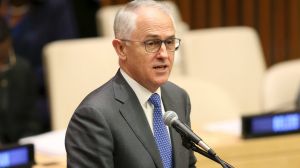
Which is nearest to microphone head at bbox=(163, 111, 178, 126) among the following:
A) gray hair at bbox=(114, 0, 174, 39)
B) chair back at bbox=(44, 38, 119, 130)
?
gray hair at bbox=(114, 0, 174, 39)

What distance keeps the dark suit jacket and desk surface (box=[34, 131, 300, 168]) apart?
66 centimetres

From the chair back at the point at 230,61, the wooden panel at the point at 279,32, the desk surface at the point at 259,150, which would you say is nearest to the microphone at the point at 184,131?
the desk surface at the point at 259,150

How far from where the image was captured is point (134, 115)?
1.92 meters

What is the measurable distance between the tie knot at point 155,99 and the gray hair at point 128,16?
0.18 m

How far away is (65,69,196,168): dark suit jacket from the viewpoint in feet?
5.96

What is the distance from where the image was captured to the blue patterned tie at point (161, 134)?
1946 mm

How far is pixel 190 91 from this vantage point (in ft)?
10.8

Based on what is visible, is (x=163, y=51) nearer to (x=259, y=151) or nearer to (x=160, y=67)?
(x=160, y=67)

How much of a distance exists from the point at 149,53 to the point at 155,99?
6.0 inches

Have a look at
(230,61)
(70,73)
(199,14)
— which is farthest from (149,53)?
(199,14)

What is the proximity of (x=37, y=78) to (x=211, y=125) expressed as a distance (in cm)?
107

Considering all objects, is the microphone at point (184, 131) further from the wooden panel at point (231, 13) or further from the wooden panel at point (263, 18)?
the wooden panel at point (231, 13)

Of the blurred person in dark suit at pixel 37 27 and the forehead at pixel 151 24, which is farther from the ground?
the forehead at pixel 151 24

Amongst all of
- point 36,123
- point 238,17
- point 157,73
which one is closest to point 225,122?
point 36,123
